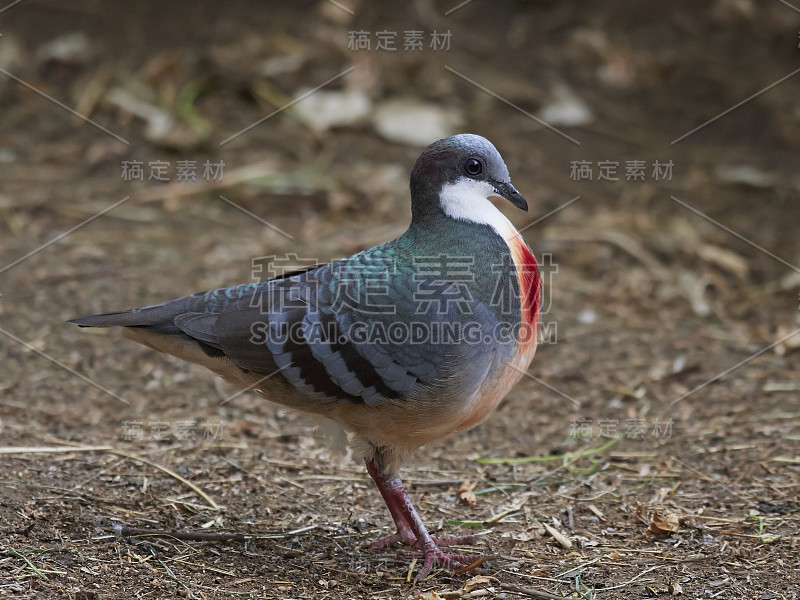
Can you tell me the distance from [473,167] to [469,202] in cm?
14

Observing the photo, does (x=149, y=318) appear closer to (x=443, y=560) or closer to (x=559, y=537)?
(x=443, y=560)

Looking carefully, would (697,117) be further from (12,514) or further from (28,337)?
(12,514)

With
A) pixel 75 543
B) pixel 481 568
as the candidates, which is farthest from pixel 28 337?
pixel 481 568

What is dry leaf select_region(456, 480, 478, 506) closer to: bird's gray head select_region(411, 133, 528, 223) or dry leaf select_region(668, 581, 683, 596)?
dry leaf select_region(668, 581, 683, 596)

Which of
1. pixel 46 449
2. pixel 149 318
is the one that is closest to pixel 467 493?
pixel 149 318

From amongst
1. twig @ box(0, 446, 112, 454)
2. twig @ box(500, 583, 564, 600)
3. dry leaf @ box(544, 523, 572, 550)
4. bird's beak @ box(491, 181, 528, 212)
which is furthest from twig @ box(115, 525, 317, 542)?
bird's beak @ box(491, 181, 528, 212)

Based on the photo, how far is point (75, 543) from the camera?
374cm

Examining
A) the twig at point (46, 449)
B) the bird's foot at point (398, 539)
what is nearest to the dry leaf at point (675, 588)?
the bird's foot at point (398, 539)

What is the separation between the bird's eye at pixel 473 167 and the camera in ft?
12.8

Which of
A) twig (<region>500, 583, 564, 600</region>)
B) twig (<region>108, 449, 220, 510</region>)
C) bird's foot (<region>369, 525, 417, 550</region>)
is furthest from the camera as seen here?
twig (<region>108, 449, 220, 510</region>)

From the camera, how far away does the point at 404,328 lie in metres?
3.68

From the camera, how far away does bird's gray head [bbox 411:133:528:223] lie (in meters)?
3.89

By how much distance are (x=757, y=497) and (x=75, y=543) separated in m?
2.96

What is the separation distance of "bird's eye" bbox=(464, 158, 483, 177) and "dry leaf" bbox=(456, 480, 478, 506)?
1507 millimetres
